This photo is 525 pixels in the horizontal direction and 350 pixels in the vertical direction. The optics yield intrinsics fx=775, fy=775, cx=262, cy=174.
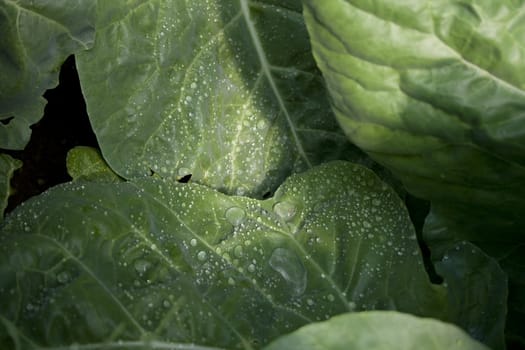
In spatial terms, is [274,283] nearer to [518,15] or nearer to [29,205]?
[29,205]

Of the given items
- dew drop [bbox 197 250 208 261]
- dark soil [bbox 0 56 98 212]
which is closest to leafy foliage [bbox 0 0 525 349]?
dew drop [bbox 197 250 208 261]

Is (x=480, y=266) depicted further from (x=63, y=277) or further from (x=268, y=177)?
(x=63, y=277)

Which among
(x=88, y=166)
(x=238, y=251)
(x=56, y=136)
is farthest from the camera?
(x=56, y=136)

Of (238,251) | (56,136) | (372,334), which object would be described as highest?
(372,334)

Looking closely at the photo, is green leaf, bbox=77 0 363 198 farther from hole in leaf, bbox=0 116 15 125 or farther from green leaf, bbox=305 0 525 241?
green leaf, bbox=305 0 525 241

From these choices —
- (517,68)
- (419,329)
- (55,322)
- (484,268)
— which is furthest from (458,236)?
(55,322)

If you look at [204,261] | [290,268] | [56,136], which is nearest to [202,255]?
[204,261]
